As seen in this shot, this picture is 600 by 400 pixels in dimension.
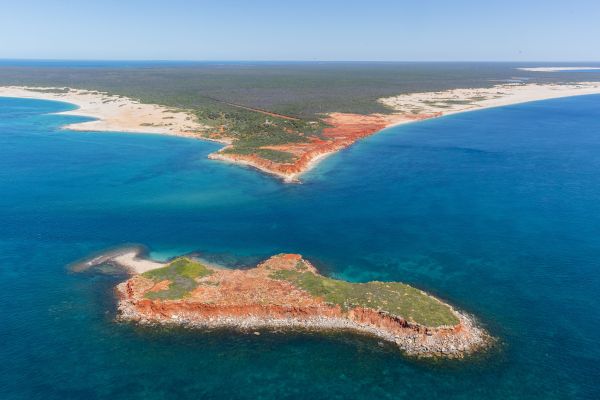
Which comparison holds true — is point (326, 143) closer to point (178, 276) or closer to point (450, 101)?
point (178, 276)

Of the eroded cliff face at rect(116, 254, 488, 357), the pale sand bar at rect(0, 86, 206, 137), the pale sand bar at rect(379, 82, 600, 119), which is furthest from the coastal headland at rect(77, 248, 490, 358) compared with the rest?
the pale sand bar at rect(379, 82, 600, 119)

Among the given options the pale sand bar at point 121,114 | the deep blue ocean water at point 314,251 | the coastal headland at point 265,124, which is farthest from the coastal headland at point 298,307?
the pale sand bar at point 121,114

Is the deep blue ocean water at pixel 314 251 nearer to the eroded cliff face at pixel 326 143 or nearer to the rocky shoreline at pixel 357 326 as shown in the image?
the rocky shoreline at pixel 357 326

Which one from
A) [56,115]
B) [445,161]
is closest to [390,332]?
[445,161]

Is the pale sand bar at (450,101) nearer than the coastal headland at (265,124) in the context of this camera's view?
No

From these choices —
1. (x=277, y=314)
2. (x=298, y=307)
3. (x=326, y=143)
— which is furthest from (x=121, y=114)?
(x=298, y=307)
